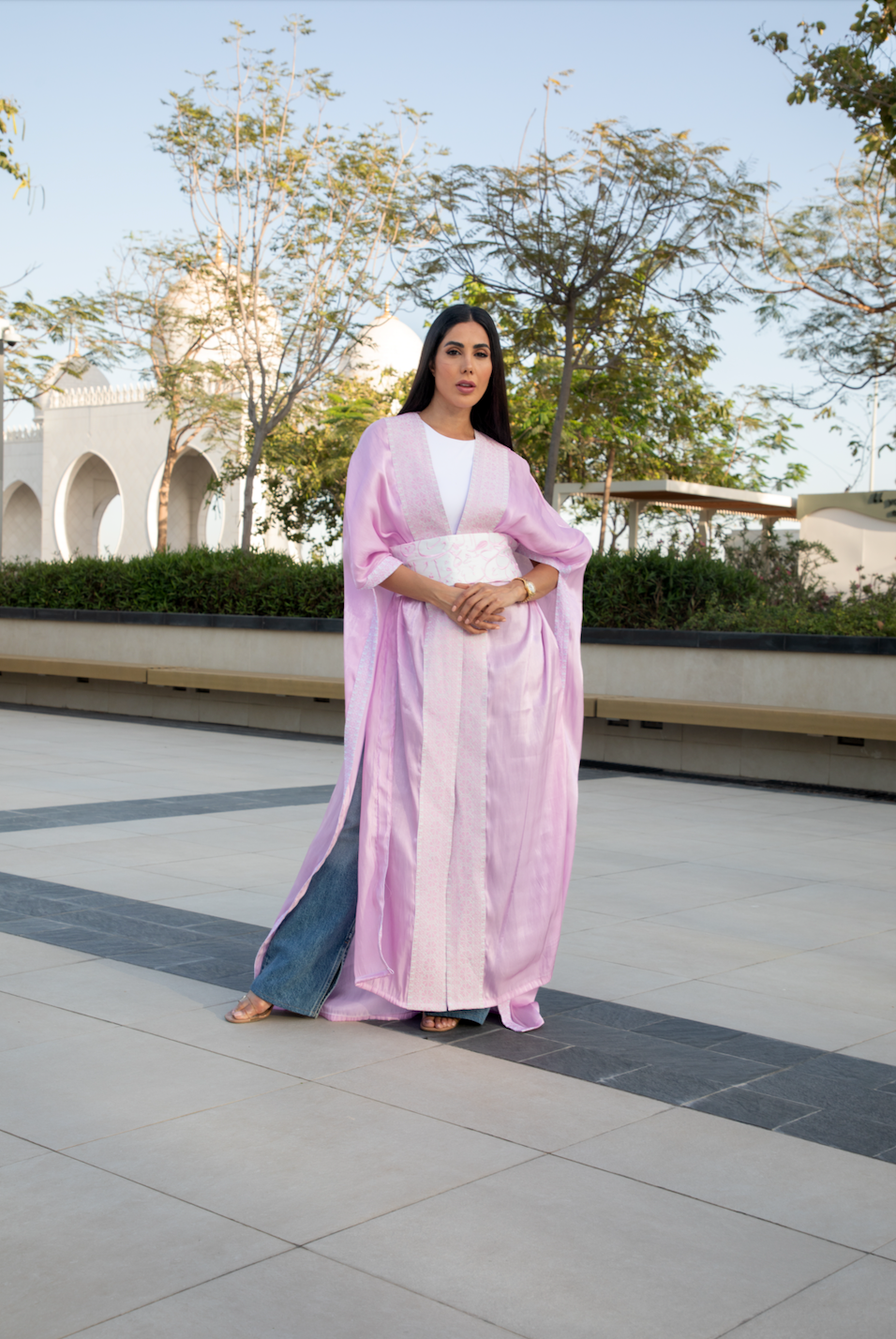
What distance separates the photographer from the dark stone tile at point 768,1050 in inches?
132

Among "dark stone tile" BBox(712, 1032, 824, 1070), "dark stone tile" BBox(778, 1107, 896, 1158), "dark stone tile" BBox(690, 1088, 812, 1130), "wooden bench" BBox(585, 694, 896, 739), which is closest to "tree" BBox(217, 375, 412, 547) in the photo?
"wooden bench" BBox(585, 694, 896, 739)

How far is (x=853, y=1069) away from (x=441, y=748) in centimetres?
128

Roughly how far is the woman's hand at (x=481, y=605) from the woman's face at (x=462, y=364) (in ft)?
1.66

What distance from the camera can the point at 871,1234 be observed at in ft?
7.83

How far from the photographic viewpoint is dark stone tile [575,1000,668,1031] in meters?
3.64

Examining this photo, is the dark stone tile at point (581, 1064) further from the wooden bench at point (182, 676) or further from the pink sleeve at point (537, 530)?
the wooden bench at point (182, 676)

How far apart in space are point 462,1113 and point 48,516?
35.9 m

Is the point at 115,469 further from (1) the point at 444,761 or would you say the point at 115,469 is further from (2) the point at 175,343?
(1) the point at 444,761

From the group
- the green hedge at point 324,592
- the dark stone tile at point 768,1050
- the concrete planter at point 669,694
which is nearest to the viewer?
the dark stone tile at point 768,1050

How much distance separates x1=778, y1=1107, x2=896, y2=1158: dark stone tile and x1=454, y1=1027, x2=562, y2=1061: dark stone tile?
2.27 ft

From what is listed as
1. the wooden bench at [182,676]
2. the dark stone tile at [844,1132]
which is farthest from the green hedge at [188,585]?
the dark stone tile at [844,1132]

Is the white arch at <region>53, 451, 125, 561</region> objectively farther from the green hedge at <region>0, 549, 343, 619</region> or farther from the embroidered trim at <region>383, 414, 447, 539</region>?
the embroidered trim at <region>383, 414, 447, 539</region>

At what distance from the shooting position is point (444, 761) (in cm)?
347

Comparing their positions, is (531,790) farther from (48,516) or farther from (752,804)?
(48,516)
